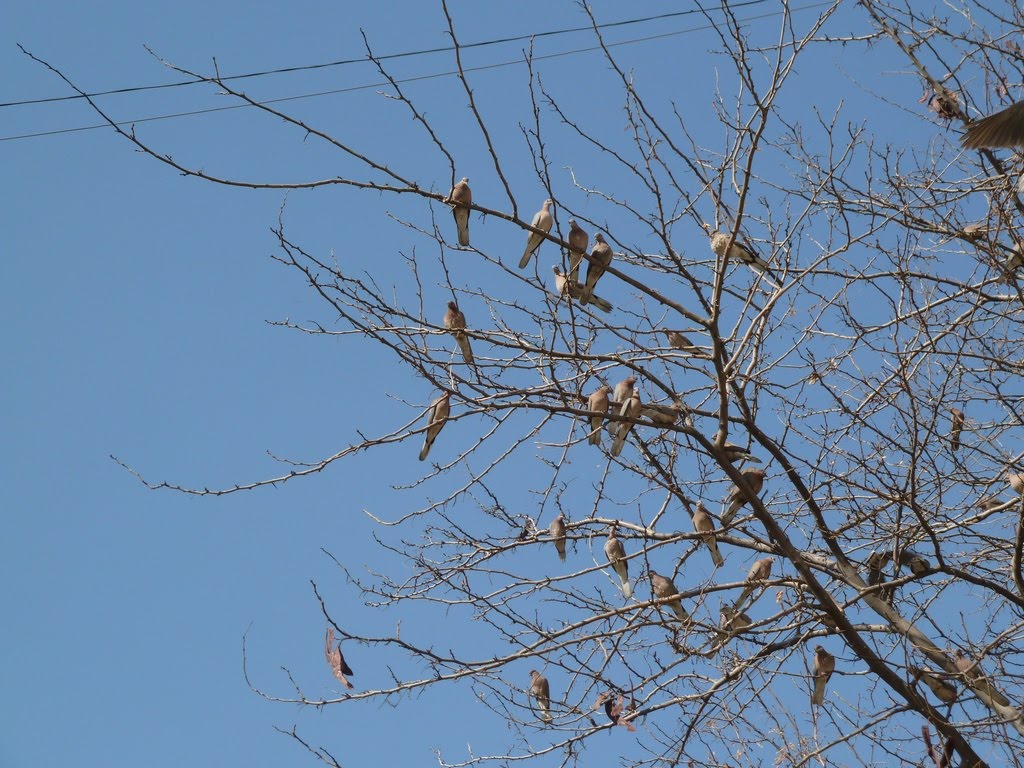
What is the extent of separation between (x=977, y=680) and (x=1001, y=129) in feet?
8.35

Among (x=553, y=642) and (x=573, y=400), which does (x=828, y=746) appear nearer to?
(x=553, y=642)

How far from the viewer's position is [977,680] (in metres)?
4.58

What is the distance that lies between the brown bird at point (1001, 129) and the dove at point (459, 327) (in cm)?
257

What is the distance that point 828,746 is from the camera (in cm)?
474

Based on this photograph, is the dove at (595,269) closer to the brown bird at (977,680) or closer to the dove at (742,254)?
the dove at (742,254)

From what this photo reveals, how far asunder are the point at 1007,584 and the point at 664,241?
8.05 ft

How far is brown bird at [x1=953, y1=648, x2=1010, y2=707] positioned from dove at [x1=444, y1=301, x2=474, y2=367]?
2318mm

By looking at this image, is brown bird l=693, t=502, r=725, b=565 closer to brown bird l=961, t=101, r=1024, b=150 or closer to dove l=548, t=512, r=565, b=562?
dove l=548, t=512, r=565, b=562

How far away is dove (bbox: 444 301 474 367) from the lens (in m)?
4.51

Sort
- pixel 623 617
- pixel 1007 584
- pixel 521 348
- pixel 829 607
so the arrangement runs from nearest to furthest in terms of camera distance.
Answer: pixel 521 348 → pixel 829 607 → pixel 623 617 → pixel 1007 584

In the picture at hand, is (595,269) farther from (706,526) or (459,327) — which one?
(706,526)

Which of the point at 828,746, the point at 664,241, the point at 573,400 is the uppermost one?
the point at 664,241

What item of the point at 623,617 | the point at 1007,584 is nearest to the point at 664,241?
the point at 623,617

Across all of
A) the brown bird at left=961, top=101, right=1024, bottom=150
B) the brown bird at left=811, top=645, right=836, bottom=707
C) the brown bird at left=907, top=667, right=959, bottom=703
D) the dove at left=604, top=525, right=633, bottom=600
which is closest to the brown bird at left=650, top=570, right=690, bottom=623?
the dove at left=604, top=525, right=633, bottom=600
